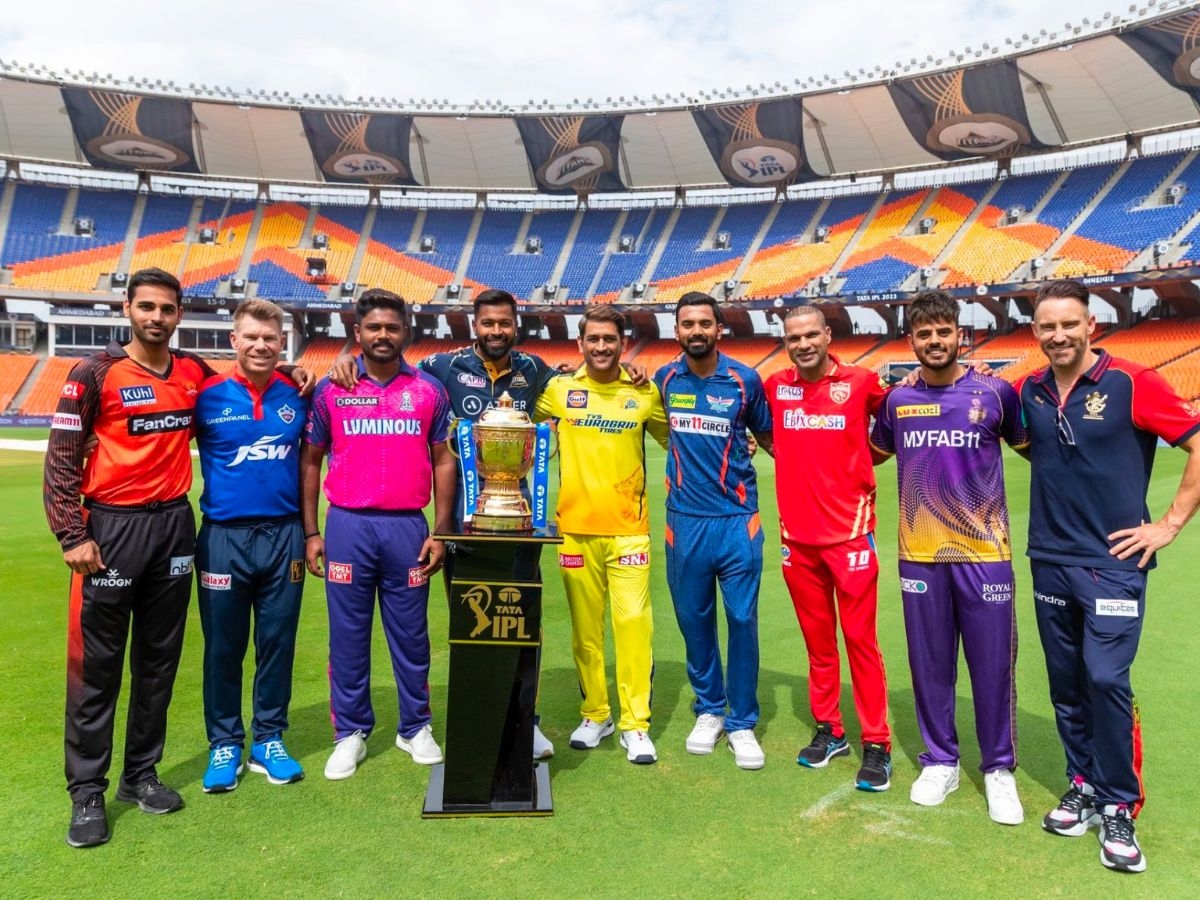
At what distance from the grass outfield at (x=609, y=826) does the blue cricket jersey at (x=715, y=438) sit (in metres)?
1.31

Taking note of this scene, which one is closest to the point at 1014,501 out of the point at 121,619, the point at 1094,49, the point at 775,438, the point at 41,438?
the point at 775,438


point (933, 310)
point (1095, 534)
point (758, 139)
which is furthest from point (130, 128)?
point (1095, 534)

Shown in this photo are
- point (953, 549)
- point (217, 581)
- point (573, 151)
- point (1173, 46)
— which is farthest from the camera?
point (573, 151)

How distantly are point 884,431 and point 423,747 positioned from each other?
2782mm

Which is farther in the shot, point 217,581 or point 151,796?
point 217,581

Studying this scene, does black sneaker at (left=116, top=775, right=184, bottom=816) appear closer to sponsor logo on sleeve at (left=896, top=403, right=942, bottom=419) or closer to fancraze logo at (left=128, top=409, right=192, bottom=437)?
fancraze logo at (left=128, top=409, right=192, bottom=437)

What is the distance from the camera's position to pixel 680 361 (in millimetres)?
4551

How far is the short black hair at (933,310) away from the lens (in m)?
3.69

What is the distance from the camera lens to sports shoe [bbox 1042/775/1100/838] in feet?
11.2

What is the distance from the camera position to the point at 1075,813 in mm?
3449

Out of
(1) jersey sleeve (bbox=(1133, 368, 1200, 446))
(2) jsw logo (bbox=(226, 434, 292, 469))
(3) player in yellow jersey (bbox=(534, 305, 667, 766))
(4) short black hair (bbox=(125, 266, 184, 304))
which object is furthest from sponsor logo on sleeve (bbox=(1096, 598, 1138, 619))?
(4) short black hair (bbox=(125, 266, 184, 304))

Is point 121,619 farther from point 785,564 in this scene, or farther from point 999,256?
point 999,256

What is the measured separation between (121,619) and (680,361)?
2971mm

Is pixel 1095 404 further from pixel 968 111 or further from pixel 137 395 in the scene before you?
pixel 968 111
